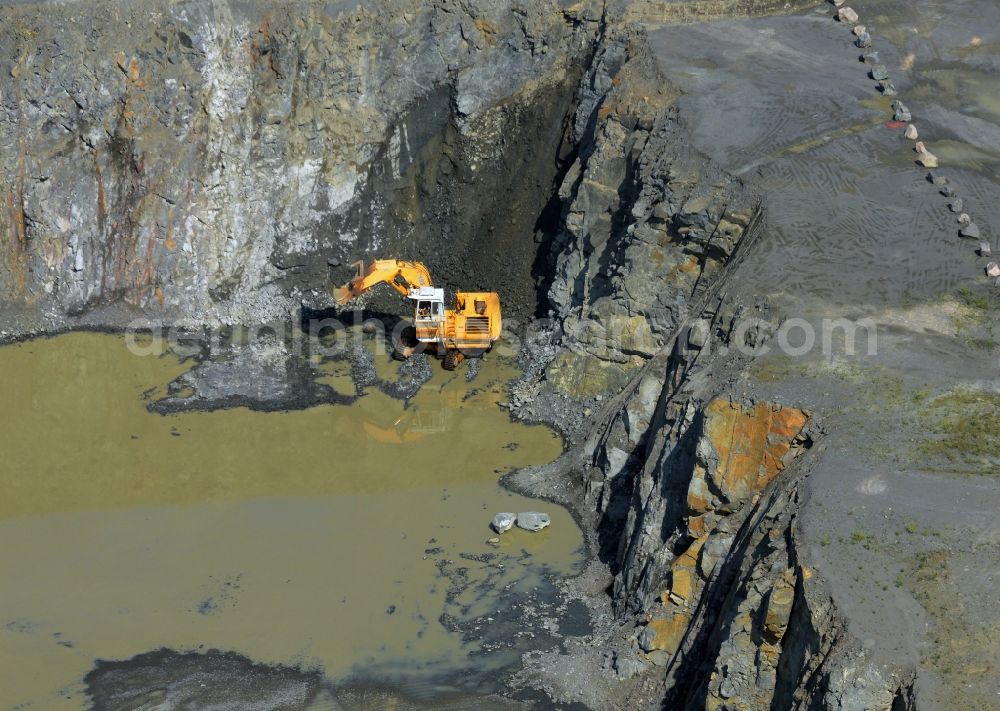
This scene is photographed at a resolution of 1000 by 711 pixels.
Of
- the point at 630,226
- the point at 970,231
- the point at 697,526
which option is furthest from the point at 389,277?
the point at 970,231

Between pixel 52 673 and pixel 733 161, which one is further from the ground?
pixel 733 161

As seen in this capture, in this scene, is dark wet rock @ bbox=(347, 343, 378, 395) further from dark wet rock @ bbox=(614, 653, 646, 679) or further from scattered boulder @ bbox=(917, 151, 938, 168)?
scattered boulder @ bbox=(917, 151, 938, 168)

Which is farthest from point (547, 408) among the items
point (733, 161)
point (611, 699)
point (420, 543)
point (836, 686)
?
point (836, 686)

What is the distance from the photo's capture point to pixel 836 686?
17.1 metres

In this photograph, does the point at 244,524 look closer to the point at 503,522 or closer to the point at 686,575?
the point at 503,522

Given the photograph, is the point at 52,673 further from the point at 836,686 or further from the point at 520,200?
the point at 520,200

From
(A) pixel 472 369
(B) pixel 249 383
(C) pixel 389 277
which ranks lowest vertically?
(B) pixel 249 383

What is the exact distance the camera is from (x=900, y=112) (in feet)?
99.6

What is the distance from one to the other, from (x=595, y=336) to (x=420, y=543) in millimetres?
7526

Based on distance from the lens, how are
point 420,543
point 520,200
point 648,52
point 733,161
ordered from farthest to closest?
1. point 520,200
2. point 648,52
3. point 733,161
4. point 420,543

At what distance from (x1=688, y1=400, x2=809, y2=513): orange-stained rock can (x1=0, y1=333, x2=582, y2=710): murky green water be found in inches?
185

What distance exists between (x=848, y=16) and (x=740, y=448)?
17.4 meters

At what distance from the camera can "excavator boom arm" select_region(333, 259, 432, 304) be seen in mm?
30203

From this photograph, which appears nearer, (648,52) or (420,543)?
(420,543)
